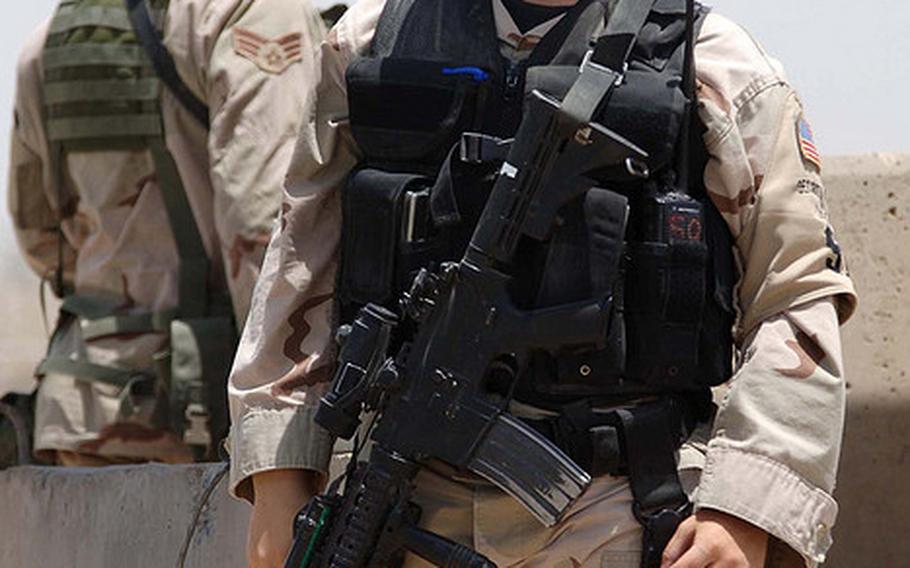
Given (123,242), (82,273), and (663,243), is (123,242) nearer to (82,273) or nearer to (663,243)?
(82,273)

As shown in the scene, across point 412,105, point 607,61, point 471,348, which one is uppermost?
point 607,61

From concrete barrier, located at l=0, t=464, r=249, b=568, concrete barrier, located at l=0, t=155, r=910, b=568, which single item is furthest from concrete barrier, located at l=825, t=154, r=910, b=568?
concrete barrier, located at l=0, t=464, r=249, b=568

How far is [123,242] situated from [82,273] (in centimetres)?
17

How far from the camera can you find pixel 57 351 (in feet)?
16.3

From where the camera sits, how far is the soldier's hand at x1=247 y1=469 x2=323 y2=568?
3018mm

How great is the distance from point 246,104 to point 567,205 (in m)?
1.83

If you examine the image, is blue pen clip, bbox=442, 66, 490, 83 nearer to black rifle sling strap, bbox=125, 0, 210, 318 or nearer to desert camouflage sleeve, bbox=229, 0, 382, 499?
desert camouflage sleeve, bbox=229, 0, 382, 499

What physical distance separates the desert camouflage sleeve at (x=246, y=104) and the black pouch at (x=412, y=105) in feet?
5.08

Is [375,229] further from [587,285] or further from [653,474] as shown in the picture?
[653,474]

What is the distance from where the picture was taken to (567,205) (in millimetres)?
2920

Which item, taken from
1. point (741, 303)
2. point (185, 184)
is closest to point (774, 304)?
point (741, 303)

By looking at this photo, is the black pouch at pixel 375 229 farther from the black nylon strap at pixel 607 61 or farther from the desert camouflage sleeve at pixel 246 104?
the desert camouflage sleeve at pixel 246 104

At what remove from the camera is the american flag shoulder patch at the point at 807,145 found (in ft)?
9.77

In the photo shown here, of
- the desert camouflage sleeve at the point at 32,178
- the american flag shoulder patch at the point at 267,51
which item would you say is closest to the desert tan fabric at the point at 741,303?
the american flag shoulder patch at the point at 267,51
